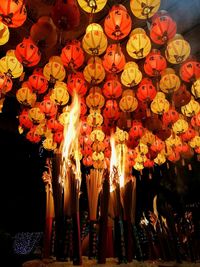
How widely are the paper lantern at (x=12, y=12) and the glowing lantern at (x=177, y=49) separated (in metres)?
3.00

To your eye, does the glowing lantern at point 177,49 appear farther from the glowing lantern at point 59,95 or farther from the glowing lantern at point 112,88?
the glowing lantern at point 59,95

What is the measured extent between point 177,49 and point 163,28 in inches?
25.2

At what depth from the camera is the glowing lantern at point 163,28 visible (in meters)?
5.29

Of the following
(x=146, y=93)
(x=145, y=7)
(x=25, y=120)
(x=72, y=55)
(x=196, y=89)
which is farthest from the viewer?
(x=25, y=120)

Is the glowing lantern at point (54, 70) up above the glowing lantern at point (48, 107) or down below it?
above

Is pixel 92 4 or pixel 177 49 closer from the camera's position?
pixel 92 4

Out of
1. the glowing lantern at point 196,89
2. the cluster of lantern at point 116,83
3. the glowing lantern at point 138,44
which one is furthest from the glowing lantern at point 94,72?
the glowing lantern at point 196,89

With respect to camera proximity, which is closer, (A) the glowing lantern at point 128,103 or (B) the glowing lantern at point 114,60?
(B) the glowing lantern at point 114,60

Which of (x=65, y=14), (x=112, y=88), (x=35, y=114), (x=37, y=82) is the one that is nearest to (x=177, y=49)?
(x=112, y=88)

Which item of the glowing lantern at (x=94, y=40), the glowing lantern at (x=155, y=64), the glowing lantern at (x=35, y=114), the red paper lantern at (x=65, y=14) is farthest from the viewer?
the glowing lantern at (x=35, y=114)

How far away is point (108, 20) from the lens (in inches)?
204

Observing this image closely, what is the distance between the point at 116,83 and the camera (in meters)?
6.93

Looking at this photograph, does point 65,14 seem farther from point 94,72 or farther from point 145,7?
point 94,72

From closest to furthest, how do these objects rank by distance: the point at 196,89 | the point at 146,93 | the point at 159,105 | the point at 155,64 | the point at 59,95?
1. the point at 155,64
2. the point at 146,93
3. the point at 196,89
4. the point at 59,95
5. the point at 159,105
